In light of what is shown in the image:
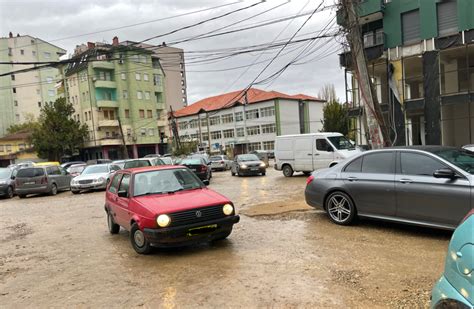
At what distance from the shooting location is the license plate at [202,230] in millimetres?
6297

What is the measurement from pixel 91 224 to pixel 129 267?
4802 mm

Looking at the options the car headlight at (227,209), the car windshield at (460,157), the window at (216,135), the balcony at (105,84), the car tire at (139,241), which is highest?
the balcony at (105,84)

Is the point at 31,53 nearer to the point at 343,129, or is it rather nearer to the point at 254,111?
the point at 254,111

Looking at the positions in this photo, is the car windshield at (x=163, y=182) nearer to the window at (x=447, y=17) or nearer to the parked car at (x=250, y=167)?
the parked car at (x=250, y=167)

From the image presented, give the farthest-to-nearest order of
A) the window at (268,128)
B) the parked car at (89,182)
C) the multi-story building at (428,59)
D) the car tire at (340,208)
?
1. the window at (268,128)
2. the multi-story building at (428,59)
3. the parked car at (89,182)
4. the car tire at (340,208)

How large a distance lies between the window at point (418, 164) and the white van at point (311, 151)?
975 centimetres

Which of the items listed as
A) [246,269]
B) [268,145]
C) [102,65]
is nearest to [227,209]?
[246,269]

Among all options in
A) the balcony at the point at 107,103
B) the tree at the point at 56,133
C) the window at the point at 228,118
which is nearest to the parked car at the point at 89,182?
the tree at the point at 56,133

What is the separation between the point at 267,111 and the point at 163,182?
63972 mm

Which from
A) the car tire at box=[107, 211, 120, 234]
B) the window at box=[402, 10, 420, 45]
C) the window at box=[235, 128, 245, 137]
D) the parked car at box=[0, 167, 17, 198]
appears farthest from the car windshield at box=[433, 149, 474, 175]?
the window at box=[235, 128, 245, 137]

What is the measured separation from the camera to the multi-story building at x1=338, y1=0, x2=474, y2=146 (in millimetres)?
21200

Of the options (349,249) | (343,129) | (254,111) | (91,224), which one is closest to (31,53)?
(254,111)

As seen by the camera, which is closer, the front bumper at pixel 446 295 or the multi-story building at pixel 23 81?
the front bumper at pixel 446 295

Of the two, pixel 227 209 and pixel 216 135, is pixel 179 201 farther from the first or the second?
pixel 216 135
